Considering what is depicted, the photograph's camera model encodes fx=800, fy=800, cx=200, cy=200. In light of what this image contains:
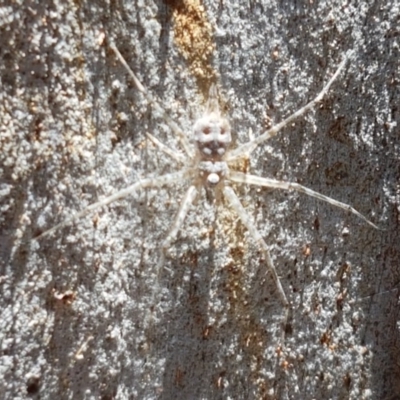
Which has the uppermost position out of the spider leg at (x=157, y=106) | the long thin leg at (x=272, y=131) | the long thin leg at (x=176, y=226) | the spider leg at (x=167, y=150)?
the long thin leg at (x=272, y=131)

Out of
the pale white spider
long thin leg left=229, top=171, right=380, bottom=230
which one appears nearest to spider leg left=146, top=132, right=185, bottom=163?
the pale white spider

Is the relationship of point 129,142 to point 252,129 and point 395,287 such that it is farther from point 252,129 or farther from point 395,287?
point 395,287

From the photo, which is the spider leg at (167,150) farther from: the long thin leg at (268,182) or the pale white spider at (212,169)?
the long thin leg at (268,182)

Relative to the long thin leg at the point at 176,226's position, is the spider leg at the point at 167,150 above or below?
above

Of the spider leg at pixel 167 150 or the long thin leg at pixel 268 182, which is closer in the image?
the spider leg at pixel 167 150

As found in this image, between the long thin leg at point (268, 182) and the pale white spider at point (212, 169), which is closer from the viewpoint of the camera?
the pale white spider at point (212, 169)

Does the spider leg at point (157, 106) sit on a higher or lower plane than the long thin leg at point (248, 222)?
higher

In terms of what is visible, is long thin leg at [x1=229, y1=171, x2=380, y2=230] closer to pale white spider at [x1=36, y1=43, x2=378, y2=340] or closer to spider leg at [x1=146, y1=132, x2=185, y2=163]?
pale white spider at [x1=36, y1=43, x2=378, y2=340]

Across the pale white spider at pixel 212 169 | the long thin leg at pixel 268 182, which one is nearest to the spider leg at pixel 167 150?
the pale white spider at pixel 212 169
